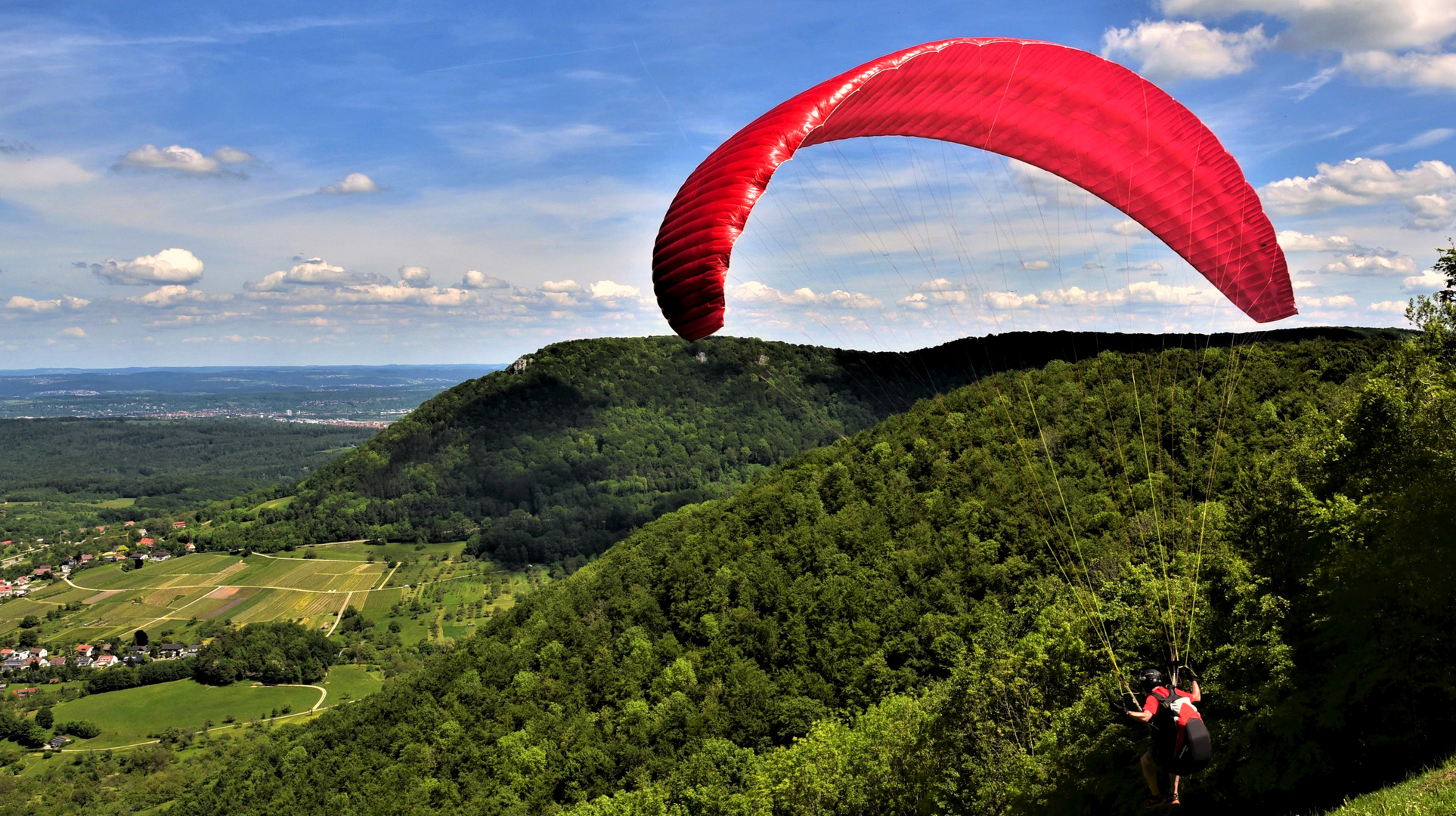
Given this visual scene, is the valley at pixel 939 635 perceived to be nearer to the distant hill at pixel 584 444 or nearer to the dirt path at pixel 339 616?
the dirt path at pixel 339 616

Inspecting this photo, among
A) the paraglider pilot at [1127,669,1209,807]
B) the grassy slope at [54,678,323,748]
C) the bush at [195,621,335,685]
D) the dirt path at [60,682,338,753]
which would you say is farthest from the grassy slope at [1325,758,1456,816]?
the bush at [195,621,335,685]

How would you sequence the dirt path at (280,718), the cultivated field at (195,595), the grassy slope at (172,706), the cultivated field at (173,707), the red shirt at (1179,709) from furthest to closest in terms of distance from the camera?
1. the cultivated field at (195,595)
2. the grassy slope at (172,706)
3. the cultivated field at (173,707)
4. the dirt path at (280,718)
5. the red shirt at (1179,709)

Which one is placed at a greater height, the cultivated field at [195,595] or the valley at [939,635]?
the valley at [939,635]

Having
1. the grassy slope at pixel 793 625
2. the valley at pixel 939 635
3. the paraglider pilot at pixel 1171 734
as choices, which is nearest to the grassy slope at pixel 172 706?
the valley at pixel 939 635

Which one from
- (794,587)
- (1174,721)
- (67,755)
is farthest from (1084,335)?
(67,755)

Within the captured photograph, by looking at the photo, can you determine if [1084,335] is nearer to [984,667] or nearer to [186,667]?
[984,667]

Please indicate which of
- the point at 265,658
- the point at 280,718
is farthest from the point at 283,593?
the point at 280,718
